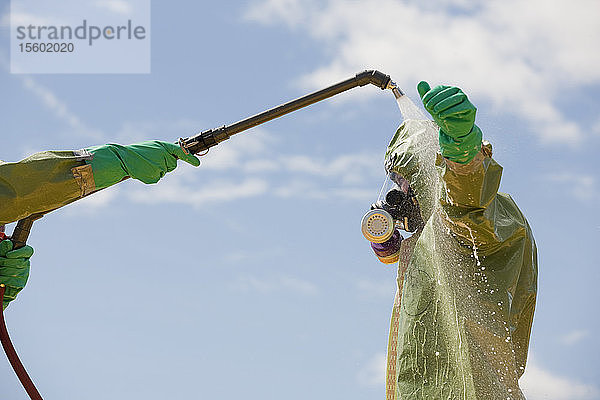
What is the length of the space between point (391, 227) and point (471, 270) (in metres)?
0.71

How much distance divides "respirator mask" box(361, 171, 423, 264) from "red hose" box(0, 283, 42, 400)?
2.20 metres

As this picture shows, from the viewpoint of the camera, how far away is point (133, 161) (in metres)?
4.42

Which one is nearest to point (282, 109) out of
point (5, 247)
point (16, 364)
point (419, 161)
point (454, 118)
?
point (419, 161)

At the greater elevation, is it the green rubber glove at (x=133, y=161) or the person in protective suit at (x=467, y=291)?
the green rubber glove at (x=133, y=161)

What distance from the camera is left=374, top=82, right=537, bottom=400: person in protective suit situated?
4.12 metres

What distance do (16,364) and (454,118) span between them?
2800mm

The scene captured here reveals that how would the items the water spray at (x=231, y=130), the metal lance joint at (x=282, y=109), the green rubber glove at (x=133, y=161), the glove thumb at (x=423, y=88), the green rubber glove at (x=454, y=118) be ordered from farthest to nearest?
the metal lance joint at (x=282, y=109) < the water spray at (x=231, y=130) < the green rubber glove at (x=133, y=161) < the glove thumb at (x=423, y=88) < the green rubber glove at (x=454, y=118)

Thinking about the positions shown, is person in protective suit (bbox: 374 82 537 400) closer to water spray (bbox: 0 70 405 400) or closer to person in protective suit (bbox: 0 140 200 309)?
water spray (bbox: 0 70 405 400)

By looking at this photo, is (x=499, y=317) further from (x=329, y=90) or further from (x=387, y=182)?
(x=329, y=90)

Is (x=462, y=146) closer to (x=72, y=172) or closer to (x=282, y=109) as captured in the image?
(x=282, y=109)

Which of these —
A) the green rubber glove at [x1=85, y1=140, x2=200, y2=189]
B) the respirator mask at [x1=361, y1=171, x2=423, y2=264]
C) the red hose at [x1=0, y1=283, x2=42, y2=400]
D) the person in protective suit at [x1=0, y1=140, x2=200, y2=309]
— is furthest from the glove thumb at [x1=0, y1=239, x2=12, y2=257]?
the respirator mask at [x1=361, y1=171, x2=423, y2=264]

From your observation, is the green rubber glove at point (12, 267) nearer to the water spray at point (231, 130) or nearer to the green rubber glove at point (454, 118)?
the water spray at point (231, 130)

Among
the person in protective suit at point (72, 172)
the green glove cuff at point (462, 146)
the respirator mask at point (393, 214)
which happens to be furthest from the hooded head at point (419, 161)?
the person in protective suit at point (72, 172)

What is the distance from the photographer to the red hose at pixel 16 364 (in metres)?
4.39
